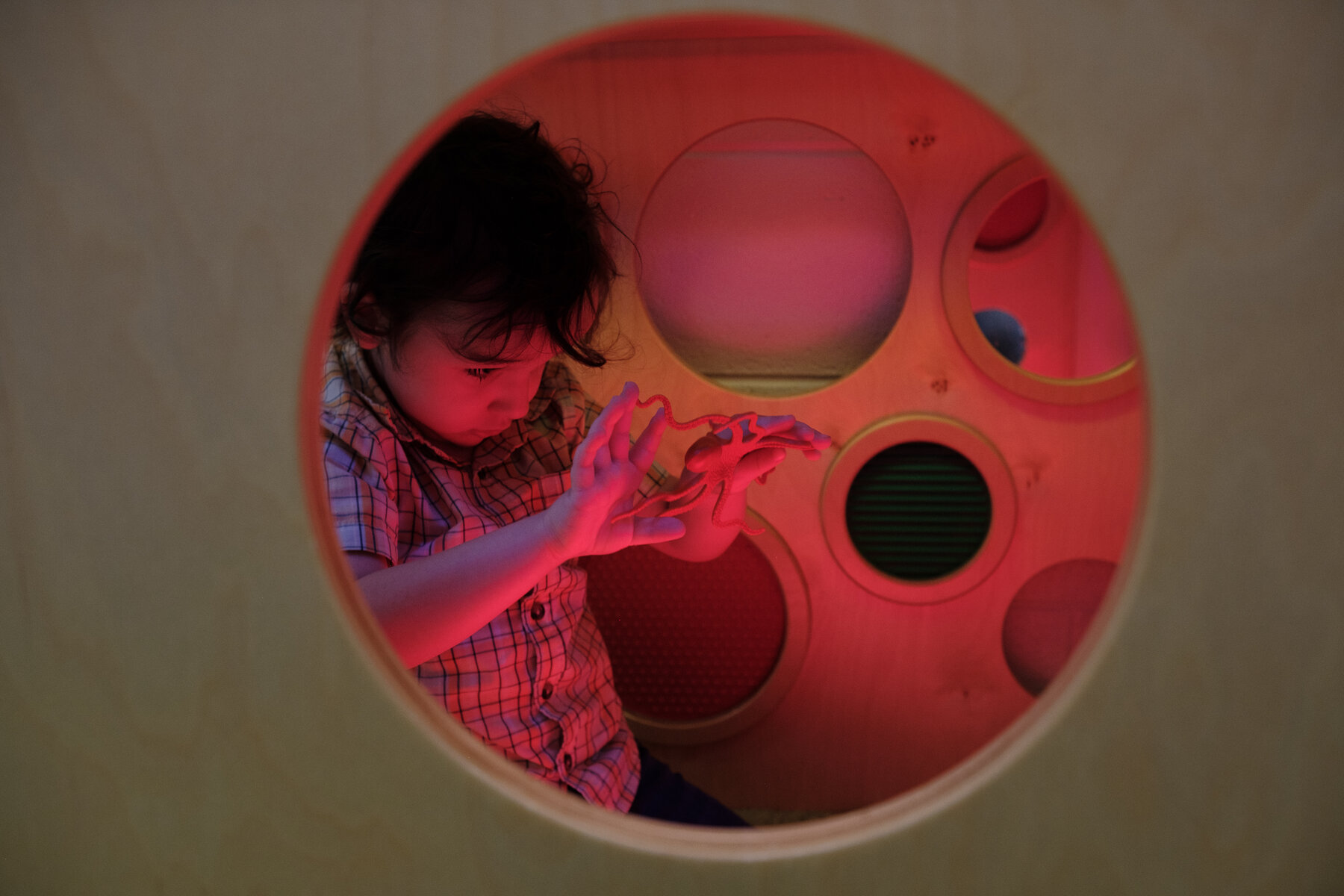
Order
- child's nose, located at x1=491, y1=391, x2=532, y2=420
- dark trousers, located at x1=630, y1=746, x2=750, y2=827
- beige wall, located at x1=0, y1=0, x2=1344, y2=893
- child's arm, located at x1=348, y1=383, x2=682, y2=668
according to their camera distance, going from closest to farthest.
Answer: beige wall, located at x1=0, y1=0, x2=1344, y2=893
child's arm, located at x1=348, y1=383, x2=682, y2=668
child's nose, located at x1=491, y1=391, x2=532, y2=420
dark trousers, located at x1=630, y1=746, x2=750, y2=827

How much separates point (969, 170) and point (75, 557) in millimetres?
887

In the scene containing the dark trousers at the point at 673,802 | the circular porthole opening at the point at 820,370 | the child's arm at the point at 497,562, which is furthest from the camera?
the circular porthole opening at the point at 820,370

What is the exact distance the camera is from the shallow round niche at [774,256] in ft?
3.28

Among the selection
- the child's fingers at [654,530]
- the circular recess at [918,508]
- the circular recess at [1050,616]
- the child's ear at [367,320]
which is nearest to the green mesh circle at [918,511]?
the circular recess at [918,508]

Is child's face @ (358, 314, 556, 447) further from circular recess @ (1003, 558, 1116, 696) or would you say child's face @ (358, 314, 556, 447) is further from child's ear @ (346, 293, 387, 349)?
circular recess @ (1003, 558, 1116, 696)

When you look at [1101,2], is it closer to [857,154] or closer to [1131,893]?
[1131,893]

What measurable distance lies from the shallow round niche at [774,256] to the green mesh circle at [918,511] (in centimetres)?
13

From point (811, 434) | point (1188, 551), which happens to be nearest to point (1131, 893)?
point (1188, 551)

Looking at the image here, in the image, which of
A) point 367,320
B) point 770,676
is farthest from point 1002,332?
point 367,320

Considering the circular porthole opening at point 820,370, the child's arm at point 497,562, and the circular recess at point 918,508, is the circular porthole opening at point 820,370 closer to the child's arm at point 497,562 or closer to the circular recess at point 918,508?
the circular recess at point 918,508

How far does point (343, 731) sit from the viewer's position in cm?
41

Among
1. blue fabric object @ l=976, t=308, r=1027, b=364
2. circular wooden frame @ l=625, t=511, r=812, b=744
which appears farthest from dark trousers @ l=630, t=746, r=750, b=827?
blue fabric object @ l=976, t=308, r=1027, b=364

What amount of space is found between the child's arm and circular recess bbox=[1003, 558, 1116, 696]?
588mm

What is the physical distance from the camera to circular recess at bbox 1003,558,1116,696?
41.1 inches
